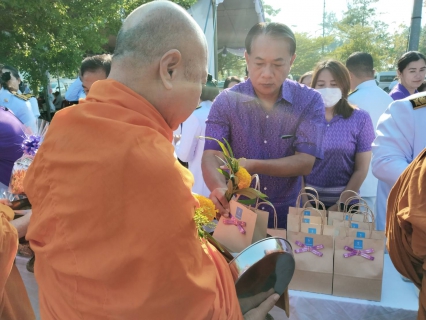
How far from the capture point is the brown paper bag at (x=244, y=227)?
1490 millimetres

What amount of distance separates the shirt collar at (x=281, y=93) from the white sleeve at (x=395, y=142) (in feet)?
1.77

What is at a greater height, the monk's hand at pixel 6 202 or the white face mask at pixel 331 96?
the white face mask at pixel 331 96

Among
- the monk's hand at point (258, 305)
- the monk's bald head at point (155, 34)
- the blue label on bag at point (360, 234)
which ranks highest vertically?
the monk's bald head at point (155, 34)

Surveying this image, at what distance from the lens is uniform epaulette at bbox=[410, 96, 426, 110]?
1900 mm

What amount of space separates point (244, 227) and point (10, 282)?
1185 mm

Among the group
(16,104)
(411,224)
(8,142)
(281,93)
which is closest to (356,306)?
(411,224)

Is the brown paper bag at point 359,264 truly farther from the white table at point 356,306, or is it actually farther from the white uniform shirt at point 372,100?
the white uniform shirt at point 372,100

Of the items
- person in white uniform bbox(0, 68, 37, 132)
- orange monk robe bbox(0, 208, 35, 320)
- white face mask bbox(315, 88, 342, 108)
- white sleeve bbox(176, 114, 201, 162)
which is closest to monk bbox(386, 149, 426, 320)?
orange monk robe bbox(0, 208, 35, 320)

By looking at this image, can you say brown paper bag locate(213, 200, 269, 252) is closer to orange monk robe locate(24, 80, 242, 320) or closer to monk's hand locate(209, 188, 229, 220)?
monk's hand locate(209, 188, 229, 220)

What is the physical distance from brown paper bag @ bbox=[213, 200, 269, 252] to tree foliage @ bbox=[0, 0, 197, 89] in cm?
627

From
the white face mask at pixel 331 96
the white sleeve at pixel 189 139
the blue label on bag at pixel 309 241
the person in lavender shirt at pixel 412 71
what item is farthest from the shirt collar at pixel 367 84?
the blue label on bag at pixel 309 241

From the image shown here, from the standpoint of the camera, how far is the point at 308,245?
5.23 ft

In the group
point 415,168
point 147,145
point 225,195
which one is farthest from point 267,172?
point 147,145

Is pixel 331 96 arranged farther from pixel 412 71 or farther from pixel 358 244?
pixel 412 71
